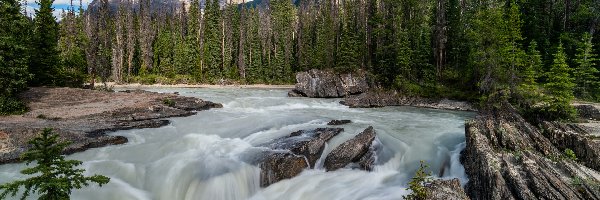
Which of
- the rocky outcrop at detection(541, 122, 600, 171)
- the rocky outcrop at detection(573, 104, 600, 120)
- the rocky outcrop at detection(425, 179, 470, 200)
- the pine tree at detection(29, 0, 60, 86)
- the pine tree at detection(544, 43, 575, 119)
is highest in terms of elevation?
the pine tree at detection(29, 0, 60, 86)

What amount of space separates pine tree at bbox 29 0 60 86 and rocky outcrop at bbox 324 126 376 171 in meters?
28.8

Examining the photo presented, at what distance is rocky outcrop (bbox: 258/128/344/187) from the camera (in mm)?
14953

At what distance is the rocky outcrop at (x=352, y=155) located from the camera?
52.7 ft

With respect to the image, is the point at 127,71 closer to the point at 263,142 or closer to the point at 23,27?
the point at 23,27

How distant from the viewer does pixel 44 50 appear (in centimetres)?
3134

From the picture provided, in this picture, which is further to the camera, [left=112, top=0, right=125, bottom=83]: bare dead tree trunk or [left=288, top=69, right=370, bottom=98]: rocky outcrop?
[left=112, top=0, right=125, bottom=83]: bare dead tree trunk

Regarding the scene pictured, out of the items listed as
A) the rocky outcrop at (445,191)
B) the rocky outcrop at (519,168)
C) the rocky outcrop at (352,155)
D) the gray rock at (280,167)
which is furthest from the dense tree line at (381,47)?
the gray rock at (280,167)

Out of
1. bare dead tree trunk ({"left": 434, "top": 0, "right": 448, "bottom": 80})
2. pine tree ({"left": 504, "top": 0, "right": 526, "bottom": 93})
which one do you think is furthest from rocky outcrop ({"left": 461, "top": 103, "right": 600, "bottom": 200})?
bare dead tree trunk ({"left": 434, "top": 0, "right": 448, "bottom": 80})

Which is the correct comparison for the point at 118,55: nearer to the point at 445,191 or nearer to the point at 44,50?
the point at 44,50

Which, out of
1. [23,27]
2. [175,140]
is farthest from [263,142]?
[23,27]

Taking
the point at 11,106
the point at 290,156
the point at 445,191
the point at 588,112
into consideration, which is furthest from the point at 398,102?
the point at 11,106

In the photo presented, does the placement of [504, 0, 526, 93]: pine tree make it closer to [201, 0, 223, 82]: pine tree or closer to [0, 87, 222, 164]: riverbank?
[0, 87, 222, 164]: riverbank

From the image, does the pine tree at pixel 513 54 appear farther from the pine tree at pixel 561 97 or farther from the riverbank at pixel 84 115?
the riverbank at pixel 84 115

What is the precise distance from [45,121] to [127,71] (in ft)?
180
